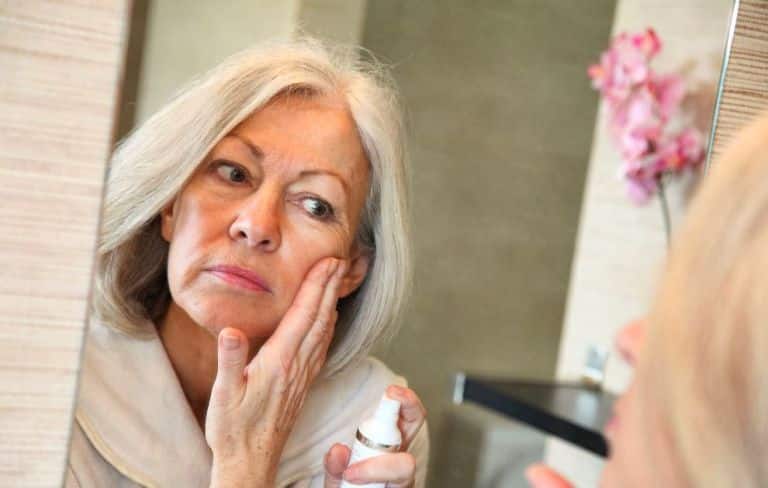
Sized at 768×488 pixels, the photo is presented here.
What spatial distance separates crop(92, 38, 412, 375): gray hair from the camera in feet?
1.80

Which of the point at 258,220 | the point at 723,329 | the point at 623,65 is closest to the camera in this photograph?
the point at 723,329

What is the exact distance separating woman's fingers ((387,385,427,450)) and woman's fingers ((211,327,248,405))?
0.10 metres

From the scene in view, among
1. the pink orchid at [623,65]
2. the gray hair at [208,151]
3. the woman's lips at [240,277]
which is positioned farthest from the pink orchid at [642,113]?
the woman's lips at [240,277]

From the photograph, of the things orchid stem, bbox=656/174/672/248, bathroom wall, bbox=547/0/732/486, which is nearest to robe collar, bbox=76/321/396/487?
bathroom wall, bbox=547/0/732/486

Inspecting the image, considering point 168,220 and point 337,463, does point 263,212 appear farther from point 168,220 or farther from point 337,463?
point 337,463

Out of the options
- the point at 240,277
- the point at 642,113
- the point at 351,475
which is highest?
the point at 642,113

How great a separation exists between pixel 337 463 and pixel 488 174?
8.4 inches

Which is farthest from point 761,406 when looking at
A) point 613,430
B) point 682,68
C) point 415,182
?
point 682,68

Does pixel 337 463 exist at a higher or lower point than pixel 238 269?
lower

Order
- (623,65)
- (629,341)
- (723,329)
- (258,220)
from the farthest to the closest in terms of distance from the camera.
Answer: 1. (623,65)
2. (258,220)
3. (629,341)
4. (723,329)

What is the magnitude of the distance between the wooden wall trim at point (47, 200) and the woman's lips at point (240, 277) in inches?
3.0

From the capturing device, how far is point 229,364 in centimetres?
57

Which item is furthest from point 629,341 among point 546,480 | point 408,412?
point 408,412

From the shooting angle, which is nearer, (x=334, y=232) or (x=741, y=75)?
(x=334, y=232)
